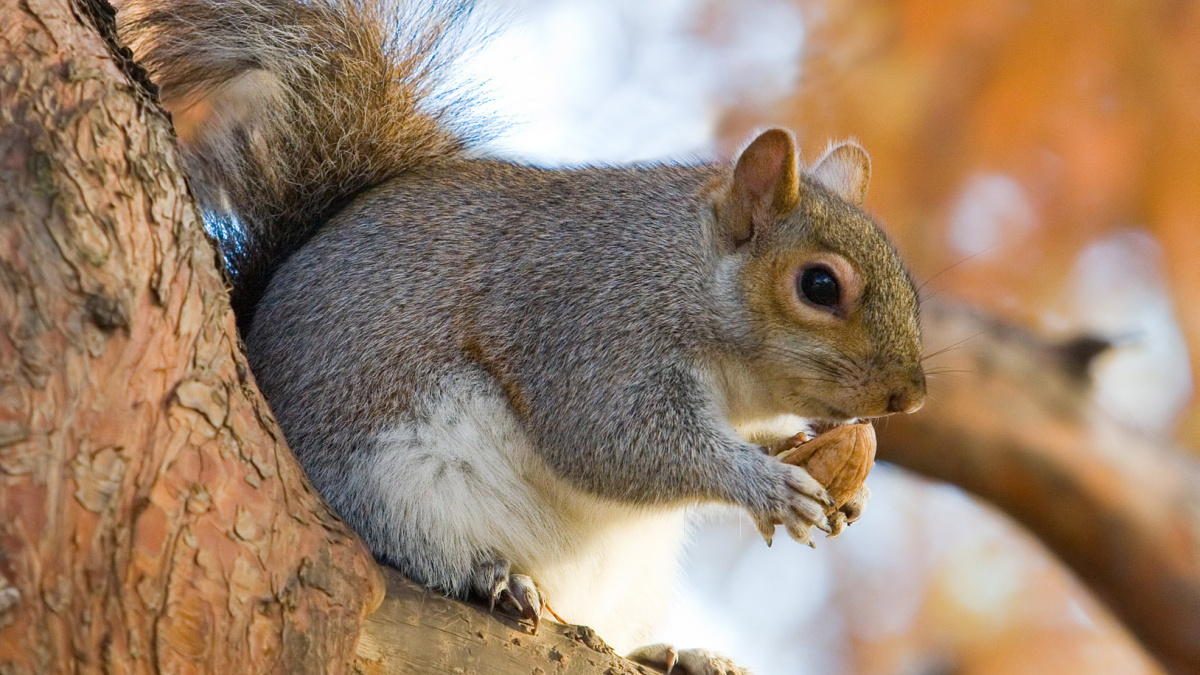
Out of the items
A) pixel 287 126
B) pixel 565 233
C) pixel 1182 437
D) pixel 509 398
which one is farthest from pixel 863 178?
pixel 1182 437

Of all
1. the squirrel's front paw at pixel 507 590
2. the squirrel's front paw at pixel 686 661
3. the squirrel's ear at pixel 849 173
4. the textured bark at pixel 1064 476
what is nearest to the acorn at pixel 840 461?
the squirrel's front paw at pixel 686 661

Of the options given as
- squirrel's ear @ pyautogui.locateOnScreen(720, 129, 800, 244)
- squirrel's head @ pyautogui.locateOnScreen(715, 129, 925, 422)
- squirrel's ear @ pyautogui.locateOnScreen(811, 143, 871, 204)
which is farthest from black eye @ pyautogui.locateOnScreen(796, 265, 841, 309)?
squirrel's ear @ pyautogui.locateOnScreen(811, 143, 871, 204)

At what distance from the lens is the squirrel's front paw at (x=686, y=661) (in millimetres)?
2340

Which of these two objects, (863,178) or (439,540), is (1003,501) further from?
(439,540)

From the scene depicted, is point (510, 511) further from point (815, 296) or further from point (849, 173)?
point (849, 173)

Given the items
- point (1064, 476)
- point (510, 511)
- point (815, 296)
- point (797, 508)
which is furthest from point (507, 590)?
point (1064, 476)

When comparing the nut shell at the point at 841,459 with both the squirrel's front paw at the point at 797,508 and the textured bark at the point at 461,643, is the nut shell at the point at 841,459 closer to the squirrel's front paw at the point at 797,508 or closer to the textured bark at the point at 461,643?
the squirrel's front paw at the point at 797,508

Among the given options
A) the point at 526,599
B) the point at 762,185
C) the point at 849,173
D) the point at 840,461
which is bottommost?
the point at 526,599

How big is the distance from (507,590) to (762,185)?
0.91m

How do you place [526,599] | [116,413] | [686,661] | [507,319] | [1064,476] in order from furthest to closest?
[1064,476]
[686,661]
[507,319]
[526,599]
[116,413]

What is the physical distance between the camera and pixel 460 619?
1.87 m

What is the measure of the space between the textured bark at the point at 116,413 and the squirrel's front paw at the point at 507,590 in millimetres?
455

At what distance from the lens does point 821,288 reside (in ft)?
7.11

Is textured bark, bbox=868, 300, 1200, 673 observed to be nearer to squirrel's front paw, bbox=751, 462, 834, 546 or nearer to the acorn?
the acorn
